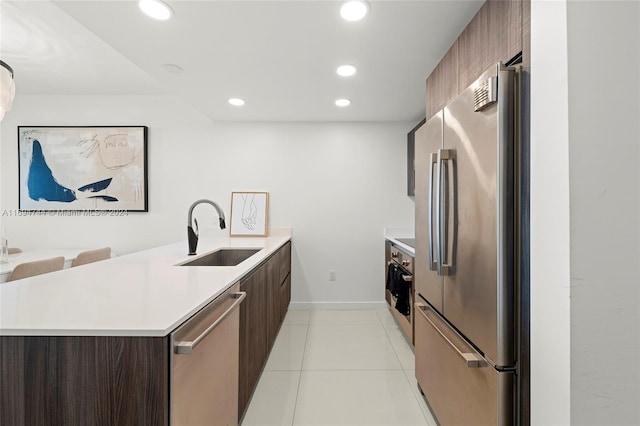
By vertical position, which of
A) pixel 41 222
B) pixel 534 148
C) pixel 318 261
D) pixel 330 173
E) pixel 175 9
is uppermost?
pixel 175 9

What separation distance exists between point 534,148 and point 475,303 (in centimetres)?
64

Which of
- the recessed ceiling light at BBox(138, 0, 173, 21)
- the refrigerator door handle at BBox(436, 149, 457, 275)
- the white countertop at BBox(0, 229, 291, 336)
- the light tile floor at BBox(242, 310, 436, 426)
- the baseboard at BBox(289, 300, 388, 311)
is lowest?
the light tile floor at BBox(242, 310, 436, 426)

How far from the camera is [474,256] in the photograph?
4.11 ft

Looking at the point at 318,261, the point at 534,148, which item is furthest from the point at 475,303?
the point at 318,261

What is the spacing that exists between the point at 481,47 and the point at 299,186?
8.37 feet

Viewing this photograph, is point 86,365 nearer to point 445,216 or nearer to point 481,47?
point 445,216

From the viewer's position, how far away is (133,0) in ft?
4.91

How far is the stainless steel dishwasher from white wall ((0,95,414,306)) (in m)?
2.30

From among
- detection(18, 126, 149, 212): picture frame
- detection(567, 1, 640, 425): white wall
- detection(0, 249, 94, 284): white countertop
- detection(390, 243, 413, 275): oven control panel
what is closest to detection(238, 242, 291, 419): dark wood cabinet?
detection(390, 243, 413, 275): oven control panel

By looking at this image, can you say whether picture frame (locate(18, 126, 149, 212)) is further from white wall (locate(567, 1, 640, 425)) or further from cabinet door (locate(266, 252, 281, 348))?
white wall (locate(567, 1, 640, 425))

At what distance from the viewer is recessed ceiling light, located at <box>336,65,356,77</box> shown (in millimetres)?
2184

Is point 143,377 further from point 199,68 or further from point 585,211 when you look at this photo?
point 199,68

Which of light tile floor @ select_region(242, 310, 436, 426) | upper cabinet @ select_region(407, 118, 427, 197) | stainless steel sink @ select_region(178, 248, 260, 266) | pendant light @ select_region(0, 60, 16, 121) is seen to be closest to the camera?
light tile floor @ select_region(242, 310, 436, 426)

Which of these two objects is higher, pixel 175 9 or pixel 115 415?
pixel 175 9
